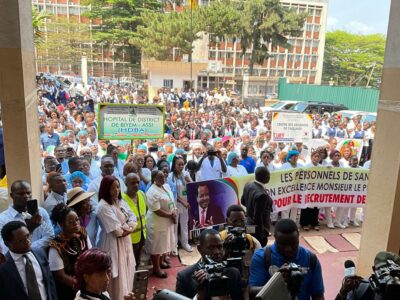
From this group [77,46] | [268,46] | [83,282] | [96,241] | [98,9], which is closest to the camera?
[83,282]

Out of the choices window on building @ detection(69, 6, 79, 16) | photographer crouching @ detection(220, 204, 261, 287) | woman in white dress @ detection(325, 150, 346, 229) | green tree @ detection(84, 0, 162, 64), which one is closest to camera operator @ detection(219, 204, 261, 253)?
photographer crouching @ detection(220, 204, 261, 287)

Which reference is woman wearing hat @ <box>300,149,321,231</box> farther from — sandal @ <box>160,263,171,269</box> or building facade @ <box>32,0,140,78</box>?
building facade @ <box>32,0,140,78</box>

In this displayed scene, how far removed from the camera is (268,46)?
36.6 m

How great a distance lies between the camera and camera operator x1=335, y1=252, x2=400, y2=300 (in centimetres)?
198

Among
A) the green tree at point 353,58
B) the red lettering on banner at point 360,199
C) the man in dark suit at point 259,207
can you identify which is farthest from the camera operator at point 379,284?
the green tree at point 353,58

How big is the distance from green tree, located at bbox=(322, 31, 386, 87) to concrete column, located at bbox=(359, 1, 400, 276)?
1644 inches

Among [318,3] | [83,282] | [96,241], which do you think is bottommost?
[96,241]

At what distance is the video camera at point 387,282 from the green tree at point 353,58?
4429 cm

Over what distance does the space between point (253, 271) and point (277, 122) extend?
6.25 metres

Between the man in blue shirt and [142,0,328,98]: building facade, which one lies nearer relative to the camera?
the man in blue shirt

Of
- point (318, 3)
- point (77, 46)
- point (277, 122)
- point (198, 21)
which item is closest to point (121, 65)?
point (77, 46)

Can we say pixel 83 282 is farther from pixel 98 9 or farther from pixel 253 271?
pixel 98 9

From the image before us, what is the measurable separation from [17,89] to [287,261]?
10.2 feet

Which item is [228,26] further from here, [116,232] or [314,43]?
[116,232]
